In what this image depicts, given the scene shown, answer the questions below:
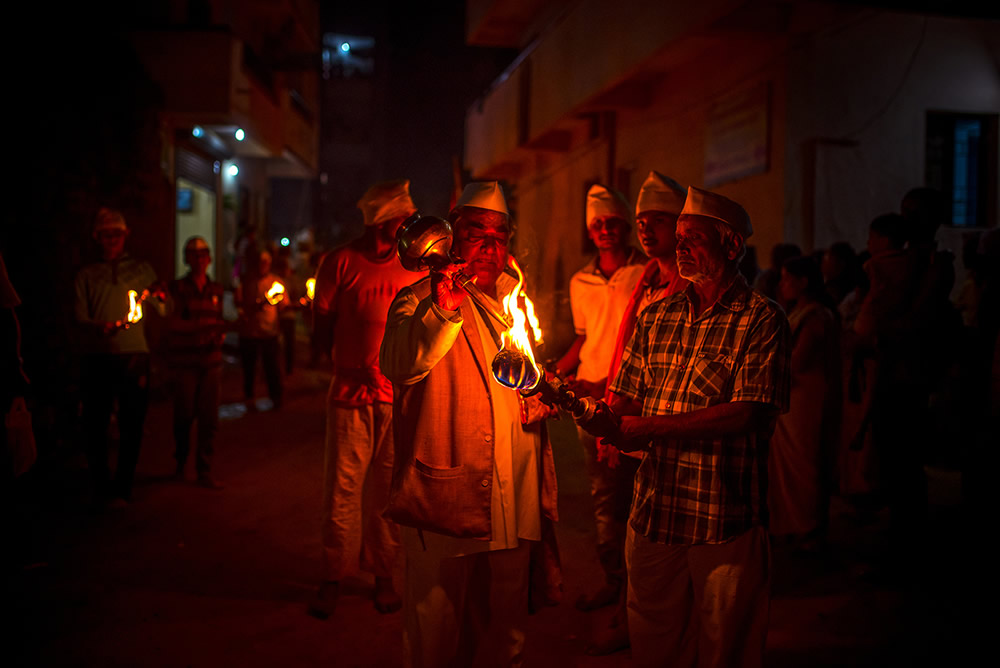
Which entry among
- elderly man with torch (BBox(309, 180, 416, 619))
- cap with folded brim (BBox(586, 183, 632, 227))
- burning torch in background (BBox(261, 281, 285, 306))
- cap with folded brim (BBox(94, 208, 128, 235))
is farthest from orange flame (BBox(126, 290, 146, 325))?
cap with folded brim (BBox(586, 183, 632, 227))

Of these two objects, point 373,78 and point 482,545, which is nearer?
point 482,545

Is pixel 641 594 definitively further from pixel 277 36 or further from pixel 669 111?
pixel 277 36

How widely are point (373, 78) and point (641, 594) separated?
5264 centimetres

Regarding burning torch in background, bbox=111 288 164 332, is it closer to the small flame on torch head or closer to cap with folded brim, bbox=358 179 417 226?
cap with folded brim, bbox=358 179 417 226

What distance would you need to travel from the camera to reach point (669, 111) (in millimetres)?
12648

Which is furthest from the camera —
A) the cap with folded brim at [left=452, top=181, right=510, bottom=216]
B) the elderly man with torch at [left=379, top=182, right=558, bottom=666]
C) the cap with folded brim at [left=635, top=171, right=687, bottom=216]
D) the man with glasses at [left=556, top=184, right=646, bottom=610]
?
the man with glasses at [left=556, top=184, right=646, bottom=610]

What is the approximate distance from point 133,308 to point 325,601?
340cm

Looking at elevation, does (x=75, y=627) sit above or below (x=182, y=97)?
below

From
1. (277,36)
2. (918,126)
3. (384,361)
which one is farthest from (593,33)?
(277,36)

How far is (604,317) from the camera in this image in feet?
16.1

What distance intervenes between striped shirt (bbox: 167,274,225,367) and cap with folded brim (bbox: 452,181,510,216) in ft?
16.6

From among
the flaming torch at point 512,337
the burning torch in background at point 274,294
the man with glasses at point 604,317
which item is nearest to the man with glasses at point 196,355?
the burning torch in background at point 274,294

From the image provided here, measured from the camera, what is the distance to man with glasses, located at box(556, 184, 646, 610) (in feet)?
15.7

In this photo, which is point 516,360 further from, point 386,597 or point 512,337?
point 386,597
